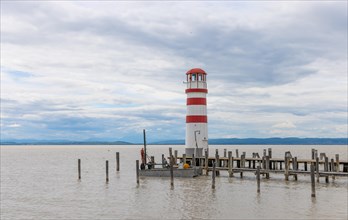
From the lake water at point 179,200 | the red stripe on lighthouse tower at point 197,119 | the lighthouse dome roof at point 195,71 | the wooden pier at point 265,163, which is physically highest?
the lighthouse dome roof at point 195,71

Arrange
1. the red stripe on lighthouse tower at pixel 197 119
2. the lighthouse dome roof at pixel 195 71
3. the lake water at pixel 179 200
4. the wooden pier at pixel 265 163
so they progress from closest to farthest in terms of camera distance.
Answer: the lake water at pixel 179 200
the wooden pier at pixel 265 163
the red stripe on lighthouse tower at pixel 197 119
the lighthouse dome roof at pixel 195 71

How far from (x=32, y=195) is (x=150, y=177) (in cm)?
1079

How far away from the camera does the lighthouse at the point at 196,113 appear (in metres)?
38.1

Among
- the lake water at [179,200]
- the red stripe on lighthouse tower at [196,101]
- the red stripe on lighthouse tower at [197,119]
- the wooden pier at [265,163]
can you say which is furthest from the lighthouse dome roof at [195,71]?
the lake water at [179,200]

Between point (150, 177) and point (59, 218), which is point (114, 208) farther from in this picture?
point (150, 177)

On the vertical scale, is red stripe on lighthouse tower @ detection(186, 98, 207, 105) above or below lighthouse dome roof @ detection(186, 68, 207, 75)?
below

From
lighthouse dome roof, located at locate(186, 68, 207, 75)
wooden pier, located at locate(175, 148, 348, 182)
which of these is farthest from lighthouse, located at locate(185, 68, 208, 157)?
wooden pier, located at locate(175, 148, 348, 182)

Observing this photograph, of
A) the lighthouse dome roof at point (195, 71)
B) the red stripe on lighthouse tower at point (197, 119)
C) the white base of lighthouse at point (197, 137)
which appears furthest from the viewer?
the lighthouse dome roof at point (195, 71)

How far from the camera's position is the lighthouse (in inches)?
1501

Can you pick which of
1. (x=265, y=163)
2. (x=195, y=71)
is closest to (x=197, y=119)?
(x=195, y=71)

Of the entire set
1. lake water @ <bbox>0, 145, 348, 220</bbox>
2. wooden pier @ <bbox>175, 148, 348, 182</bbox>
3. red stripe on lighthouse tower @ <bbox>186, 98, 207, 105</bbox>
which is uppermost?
red stripe on lighthouse tower @ <bbox>186, 98, 207, 105</bbox>

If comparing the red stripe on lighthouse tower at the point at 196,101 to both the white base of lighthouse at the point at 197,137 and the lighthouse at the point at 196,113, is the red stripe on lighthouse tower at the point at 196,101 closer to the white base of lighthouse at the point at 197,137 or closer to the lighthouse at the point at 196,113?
the lighthouse at the point at 196,113

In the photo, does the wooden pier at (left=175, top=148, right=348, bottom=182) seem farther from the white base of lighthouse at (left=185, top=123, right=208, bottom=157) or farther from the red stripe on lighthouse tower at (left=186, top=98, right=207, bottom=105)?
the red stripe on lighthouse tower at (left=186, top=98, right=207, bottom=105)

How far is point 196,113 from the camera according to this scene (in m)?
38.1
